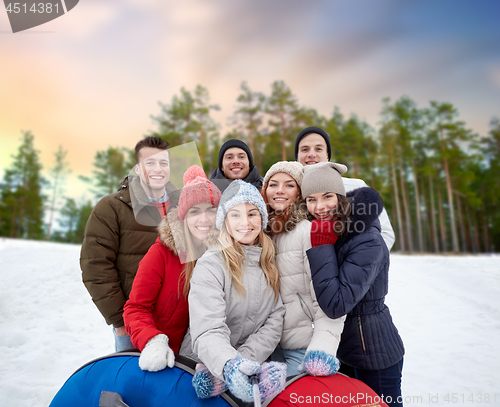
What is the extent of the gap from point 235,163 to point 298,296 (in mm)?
1718

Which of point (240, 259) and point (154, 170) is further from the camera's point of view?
point (154, 170)

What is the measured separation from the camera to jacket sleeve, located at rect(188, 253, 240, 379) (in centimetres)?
139

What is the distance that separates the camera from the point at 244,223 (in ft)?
5.77

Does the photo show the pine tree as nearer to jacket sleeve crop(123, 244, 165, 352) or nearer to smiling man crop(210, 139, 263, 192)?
smiling man crop(210, 139, 263, 192)

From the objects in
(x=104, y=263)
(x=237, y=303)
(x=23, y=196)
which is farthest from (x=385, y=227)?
(x=23, y=196)

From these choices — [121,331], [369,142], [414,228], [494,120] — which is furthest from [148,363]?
[414,228]

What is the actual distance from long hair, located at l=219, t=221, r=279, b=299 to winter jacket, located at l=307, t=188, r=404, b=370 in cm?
25

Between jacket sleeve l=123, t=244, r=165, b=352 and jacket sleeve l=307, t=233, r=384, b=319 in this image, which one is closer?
jacket sleeve l=307, t=233, r=384, b=319

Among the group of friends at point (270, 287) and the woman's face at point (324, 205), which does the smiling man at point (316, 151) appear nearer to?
the group of friends at point (270, 287)

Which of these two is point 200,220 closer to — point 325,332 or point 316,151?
point 325,332

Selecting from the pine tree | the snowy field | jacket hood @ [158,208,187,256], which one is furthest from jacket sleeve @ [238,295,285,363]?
the pine tree

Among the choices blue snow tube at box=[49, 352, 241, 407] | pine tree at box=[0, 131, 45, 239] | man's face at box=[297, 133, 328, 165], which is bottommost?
blue snow tube at box=[49, 352, 241, 407]

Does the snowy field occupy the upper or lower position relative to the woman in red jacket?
lower

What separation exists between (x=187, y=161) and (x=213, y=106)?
54.0 ft
